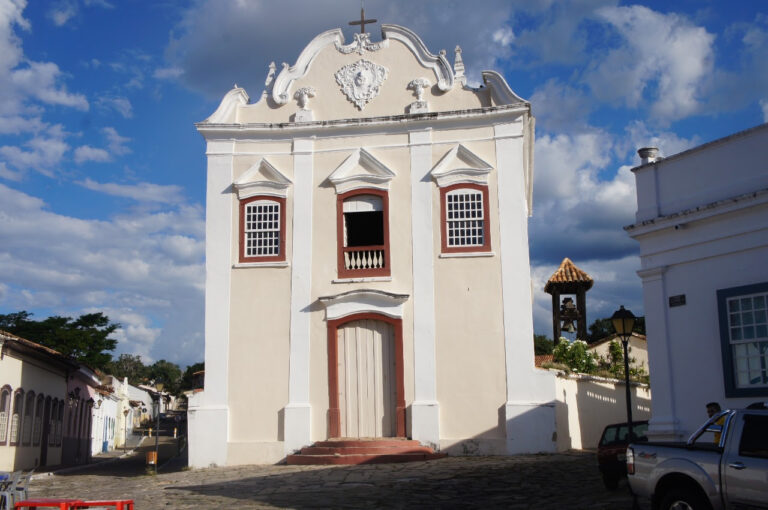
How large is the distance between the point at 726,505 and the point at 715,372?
498 cm

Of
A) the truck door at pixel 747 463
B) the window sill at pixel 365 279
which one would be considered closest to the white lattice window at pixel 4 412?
the window sill at pixel 365 279

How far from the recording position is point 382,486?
13.0 meters

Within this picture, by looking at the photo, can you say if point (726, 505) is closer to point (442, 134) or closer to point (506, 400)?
point (506, 400)

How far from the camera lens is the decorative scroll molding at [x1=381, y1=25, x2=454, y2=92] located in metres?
19.2

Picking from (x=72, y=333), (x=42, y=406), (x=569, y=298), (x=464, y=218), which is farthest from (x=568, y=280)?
(x=72, y=333)

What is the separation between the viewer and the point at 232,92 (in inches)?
783

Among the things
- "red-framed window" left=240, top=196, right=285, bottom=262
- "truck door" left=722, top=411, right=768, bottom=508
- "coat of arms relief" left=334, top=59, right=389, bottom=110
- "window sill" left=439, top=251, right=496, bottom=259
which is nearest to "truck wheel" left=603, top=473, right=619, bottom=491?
"truck door" left=722, top=411, right=768, bottom=508

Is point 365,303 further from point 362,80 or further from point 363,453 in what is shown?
point 362,80

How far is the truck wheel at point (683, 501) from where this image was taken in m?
8.12

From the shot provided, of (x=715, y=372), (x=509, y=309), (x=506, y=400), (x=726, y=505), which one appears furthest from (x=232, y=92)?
(x=726, y=505)

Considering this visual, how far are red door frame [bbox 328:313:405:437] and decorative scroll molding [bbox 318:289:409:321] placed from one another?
0.36 ft

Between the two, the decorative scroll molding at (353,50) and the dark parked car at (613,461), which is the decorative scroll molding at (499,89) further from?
the dark parked car at (613,461)

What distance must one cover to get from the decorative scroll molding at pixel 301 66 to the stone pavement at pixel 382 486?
30.4 feet

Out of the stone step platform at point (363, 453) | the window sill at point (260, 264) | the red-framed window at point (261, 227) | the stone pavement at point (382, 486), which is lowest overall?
the stone pavement at point (382, 486)
